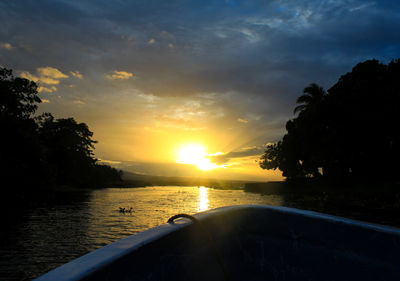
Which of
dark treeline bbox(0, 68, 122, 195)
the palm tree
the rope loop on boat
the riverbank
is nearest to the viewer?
the rope loop on boat

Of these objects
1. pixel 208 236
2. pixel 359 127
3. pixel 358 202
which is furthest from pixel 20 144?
pixel 359 127

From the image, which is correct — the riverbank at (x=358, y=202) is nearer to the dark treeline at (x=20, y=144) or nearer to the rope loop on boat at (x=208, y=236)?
the rope loop on boat at (x=208, y=236)

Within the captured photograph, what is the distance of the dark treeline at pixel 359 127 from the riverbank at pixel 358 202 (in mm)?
2827

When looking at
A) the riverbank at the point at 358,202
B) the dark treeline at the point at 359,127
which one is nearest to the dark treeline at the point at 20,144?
the riverbank at the point at 358,202

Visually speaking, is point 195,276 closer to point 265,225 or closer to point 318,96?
point 265,225

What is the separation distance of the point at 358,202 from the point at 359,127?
9660 millimetres

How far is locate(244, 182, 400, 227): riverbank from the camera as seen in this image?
49.5 ft

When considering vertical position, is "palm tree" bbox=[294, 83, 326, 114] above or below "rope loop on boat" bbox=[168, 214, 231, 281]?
above

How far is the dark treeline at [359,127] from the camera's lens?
26125 millimetres

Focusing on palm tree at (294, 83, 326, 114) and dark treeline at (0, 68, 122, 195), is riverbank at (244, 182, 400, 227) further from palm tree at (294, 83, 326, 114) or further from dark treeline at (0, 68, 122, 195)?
dark treeline at (0, 68, 122, 195)

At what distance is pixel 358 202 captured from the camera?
70.4 ft

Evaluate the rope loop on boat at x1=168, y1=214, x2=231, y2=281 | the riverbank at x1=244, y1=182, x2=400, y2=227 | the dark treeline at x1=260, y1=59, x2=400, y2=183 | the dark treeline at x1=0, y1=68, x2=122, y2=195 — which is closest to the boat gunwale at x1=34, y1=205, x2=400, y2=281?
the rope loop on boat at x1=168, y1=214, x2=231, y2=281

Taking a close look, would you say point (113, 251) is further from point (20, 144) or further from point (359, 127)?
point (359, 127)

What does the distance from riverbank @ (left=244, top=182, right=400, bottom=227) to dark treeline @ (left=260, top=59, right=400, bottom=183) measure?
111 inches
